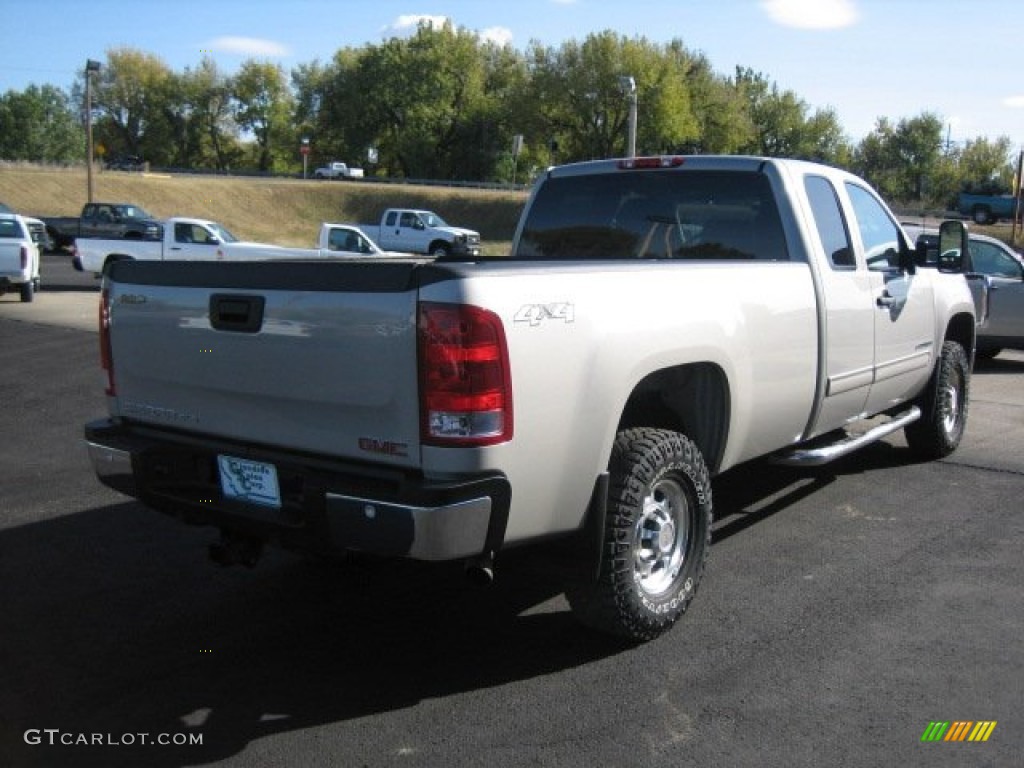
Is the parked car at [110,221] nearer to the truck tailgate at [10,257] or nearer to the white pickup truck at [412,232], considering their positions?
the white pickup truck at [412,232]

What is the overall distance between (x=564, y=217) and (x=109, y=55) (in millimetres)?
118174

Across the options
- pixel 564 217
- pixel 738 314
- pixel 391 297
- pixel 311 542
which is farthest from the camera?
pixel 564 217

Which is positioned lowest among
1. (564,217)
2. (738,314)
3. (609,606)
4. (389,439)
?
(609,606)

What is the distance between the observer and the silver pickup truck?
10.6 feet

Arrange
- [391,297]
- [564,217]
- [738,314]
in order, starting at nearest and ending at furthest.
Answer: [391,297], [738,314], [564,217]

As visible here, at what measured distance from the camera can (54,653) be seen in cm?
398

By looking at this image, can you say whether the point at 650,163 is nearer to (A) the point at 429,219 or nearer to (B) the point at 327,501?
(B) the point at 327,501

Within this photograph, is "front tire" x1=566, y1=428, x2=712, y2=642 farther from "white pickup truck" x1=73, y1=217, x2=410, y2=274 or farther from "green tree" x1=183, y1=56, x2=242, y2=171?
"green tree" x1=183, y1=56, x2=242, y2=171

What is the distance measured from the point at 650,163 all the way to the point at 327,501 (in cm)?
313

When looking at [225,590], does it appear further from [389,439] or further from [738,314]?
[738,314]

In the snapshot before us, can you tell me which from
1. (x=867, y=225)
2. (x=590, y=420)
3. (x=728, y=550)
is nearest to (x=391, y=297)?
(x=590, y=420)

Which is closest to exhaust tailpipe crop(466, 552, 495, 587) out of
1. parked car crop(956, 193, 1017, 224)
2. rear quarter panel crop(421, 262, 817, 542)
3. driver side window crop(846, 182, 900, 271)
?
rear quarter panel crop(421, 262, 817, 542)

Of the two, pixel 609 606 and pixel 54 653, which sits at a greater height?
pixel 609 606

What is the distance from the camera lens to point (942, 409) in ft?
23.5
